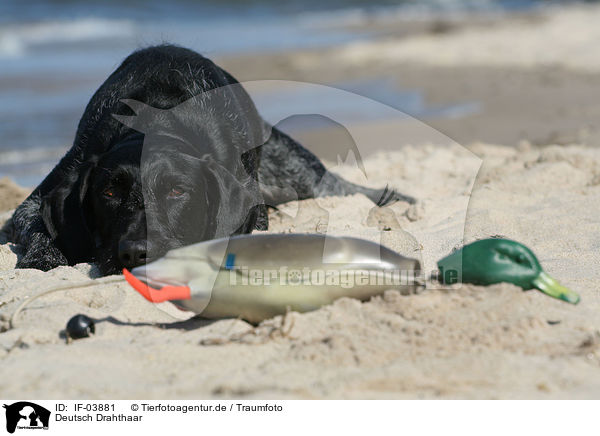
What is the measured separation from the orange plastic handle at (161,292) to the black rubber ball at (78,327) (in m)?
0.28

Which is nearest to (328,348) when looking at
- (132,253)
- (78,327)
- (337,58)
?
(78,327)

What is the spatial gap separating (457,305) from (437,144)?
522 cm

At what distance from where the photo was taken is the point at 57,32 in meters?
21.3

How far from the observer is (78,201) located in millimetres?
4152

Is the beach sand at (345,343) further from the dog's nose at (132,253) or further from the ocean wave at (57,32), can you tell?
the ocean wave at (57,32)

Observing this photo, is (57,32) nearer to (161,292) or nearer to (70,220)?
(70,220)

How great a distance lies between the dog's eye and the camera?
388 cm

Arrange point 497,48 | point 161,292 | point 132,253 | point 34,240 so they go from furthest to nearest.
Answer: point 497,48, point 34,240, point 132,253, point 161,292

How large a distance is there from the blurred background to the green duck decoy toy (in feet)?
12.6
